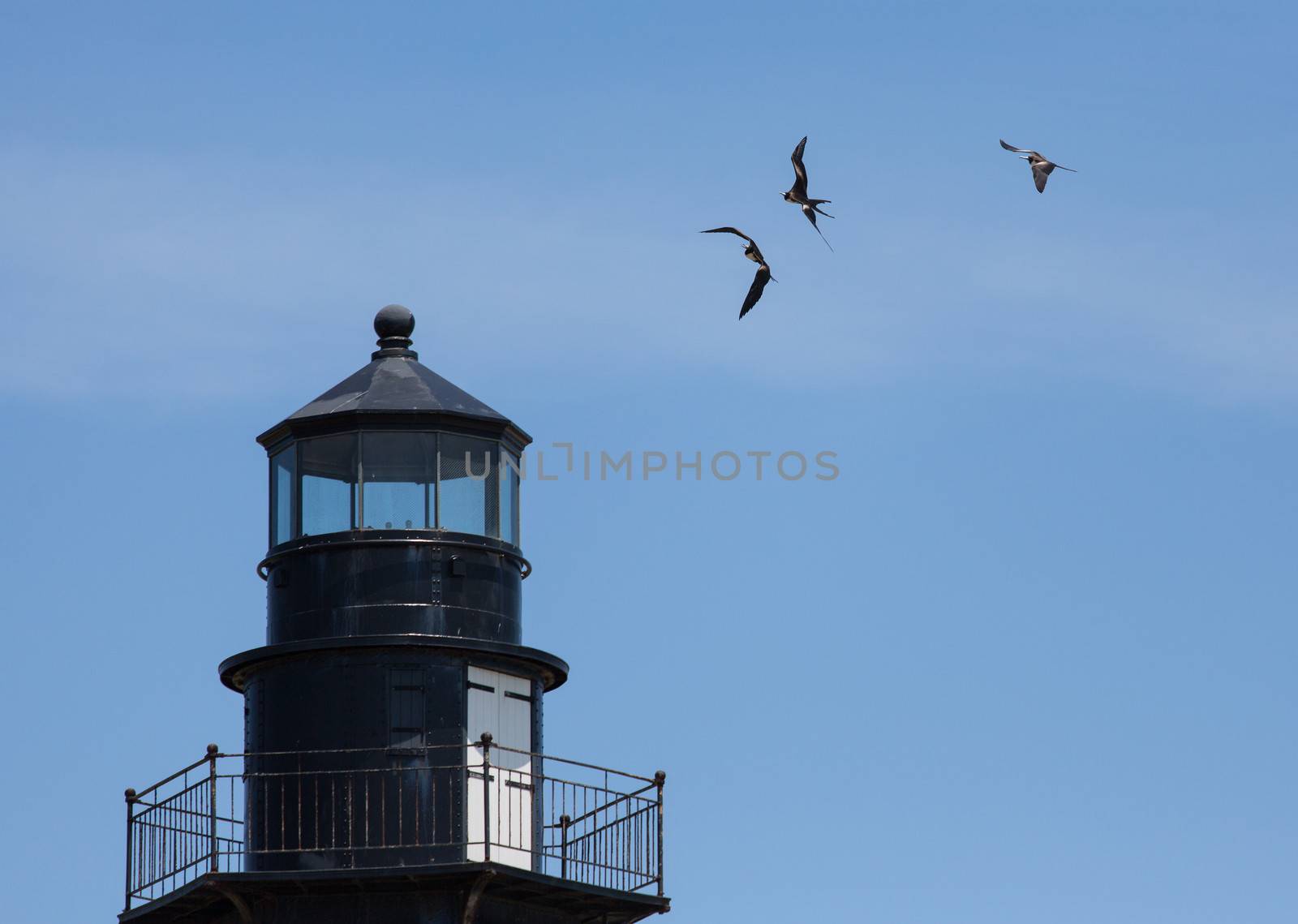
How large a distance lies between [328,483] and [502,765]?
3584mm

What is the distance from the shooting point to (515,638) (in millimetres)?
44719

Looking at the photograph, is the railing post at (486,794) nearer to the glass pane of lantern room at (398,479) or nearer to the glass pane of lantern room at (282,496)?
the glass pane of lantern room at (398,479)

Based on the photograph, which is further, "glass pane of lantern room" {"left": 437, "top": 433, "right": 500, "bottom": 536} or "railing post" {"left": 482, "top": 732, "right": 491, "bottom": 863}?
"glass pane of lantern room" {"left": 437, "top": 433, "right": 500, "bottom": 536}

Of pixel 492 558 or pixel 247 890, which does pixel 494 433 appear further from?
pixel 247 890

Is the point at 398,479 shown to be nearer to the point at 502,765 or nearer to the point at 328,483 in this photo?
the point at 328,483

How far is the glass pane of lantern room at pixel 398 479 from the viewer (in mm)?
44312

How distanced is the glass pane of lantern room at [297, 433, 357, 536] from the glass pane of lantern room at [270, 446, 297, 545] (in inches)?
6.1

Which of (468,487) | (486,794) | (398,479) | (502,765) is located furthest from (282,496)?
(486,794)

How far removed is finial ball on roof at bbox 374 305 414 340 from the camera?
4578cm

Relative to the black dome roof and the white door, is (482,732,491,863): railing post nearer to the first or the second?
the white door

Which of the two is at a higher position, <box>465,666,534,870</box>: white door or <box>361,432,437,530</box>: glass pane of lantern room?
<box>361,432,437,530</box>: glass pane of lantern room

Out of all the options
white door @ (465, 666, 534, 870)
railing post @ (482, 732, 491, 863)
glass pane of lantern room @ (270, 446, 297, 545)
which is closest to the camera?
railing post @ (482, 732, 491, 863)

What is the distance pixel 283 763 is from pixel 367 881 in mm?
1689

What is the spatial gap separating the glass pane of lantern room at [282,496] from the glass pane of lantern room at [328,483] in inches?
6.1
